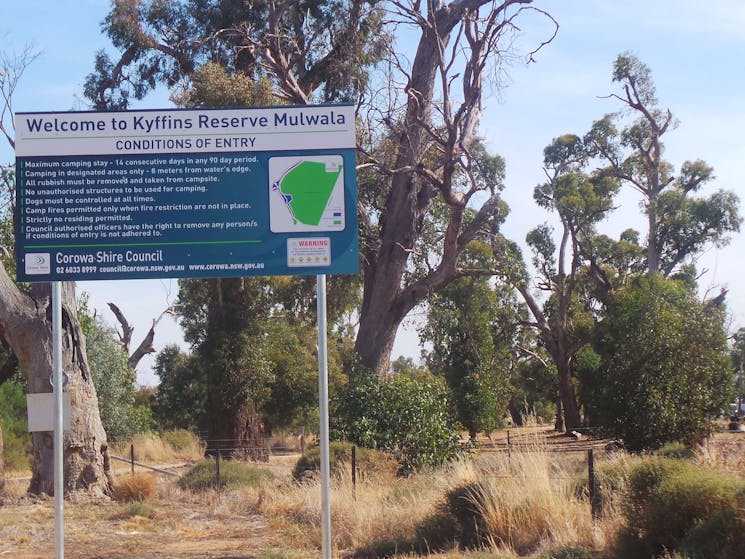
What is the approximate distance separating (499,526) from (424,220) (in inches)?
606

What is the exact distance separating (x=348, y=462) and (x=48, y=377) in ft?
19.1

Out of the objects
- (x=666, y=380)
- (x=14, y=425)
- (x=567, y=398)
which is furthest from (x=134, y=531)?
(x=567, y=398)

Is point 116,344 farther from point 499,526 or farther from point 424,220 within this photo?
point 499,526

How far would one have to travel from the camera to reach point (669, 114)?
42.4 meters

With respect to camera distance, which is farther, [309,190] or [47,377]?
[47,377]

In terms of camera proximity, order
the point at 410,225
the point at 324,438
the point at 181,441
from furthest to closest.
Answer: the point at 181,441 < the point at 410,225 < the point at 324,438

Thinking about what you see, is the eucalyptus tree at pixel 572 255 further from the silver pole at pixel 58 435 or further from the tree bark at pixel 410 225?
the silver pole at pixel 58 435

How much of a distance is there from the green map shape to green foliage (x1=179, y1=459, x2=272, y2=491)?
325 inches

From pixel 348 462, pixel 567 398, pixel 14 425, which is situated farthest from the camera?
pixel 567 398

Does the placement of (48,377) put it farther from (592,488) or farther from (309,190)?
(592,488)

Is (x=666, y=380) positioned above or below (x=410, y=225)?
below

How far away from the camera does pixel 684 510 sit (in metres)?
8.16

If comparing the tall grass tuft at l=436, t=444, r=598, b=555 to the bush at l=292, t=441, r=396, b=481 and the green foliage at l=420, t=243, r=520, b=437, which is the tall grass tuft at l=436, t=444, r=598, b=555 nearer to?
the bush at l=292, t=441, r=396, b=481

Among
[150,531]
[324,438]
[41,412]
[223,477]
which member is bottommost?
[150,531]
